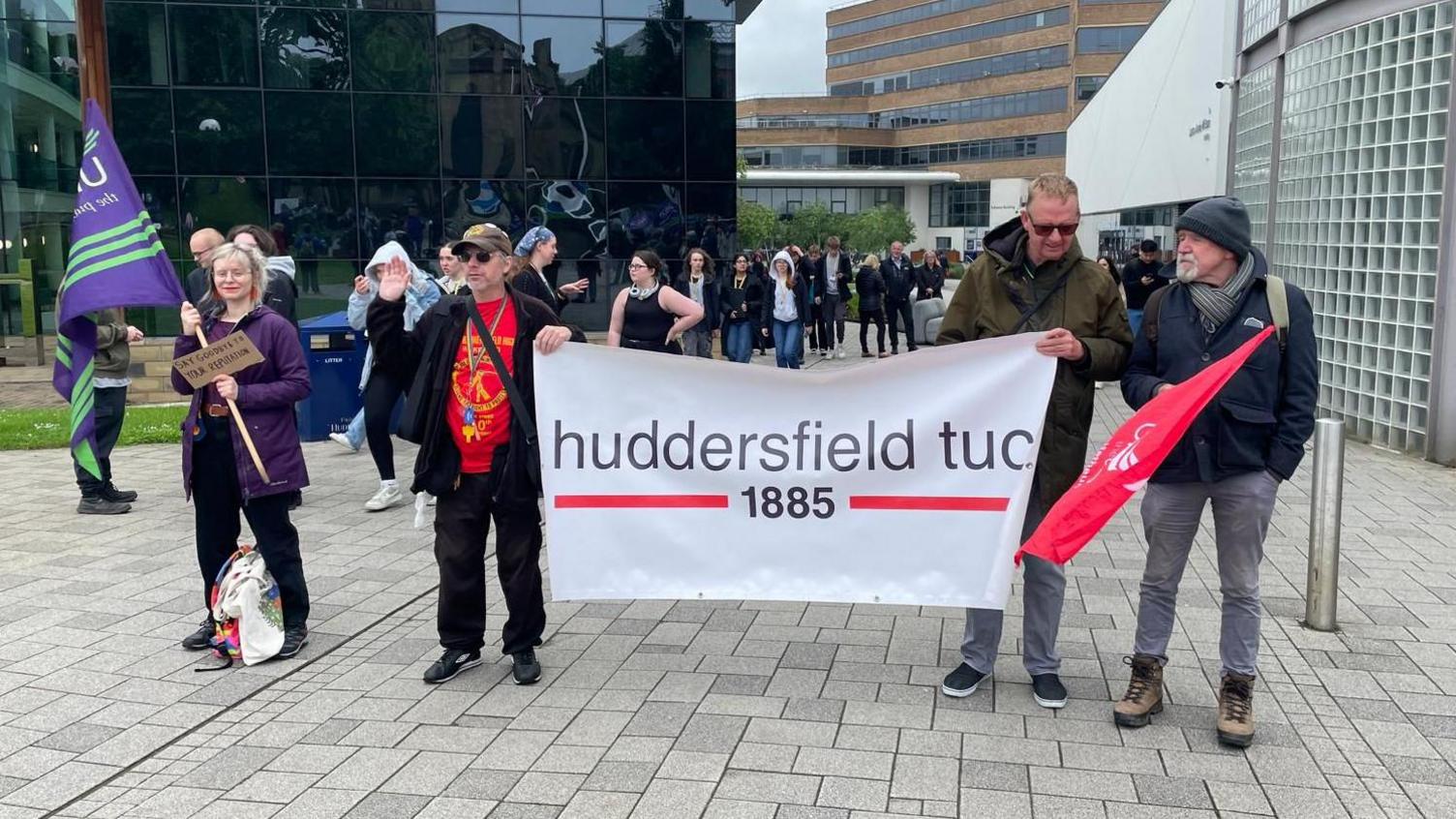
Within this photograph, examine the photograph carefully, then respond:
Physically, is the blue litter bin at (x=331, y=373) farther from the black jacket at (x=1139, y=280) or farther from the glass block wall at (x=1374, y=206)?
the black jacket at (x=1139, y=280)

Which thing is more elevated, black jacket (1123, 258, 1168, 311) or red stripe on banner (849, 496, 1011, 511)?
black jacket (1123, 258, 1168, 311)

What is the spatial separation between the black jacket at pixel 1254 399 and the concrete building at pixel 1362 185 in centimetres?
691

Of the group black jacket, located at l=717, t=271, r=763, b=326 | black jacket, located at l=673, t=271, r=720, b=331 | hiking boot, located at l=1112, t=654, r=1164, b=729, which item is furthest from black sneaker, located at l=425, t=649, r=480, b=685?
black jacket, located at l=717, t=271, r=763, b=326

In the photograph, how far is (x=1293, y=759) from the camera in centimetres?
435

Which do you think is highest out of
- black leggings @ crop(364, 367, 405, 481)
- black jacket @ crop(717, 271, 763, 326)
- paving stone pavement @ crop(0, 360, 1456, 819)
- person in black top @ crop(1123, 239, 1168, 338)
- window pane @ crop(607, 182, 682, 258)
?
window pane @ crop(607, 182, 682, 258)

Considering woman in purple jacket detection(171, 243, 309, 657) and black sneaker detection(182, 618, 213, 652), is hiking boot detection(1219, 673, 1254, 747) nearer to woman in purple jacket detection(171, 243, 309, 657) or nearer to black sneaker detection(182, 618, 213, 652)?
woman in purple jacket detection(171, 243, 309, 657)

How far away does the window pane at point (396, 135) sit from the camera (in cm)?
1844

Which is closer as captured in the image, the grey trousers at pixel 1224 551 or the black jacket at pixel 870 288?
the grey trousers at pixel 1224 551

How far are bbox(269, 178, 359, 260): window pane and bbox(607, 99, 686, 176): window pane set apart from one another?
13.3 feet

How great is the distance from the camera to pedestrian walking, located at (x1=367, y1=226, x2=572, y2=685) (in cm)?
509

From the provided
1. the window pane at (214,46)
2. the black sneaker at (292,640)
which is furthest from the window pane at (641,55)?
the black sneaker at (292,640)

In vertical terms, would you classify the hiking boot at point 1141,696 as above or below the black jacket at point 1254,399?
below


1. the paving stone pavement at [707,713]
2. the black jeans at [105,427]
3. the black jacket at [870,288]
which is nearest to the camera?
the paving stone pavement at [707,713]

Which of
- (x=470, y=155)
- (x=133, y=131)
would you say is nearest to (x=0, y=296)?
(x=133, y=131)
